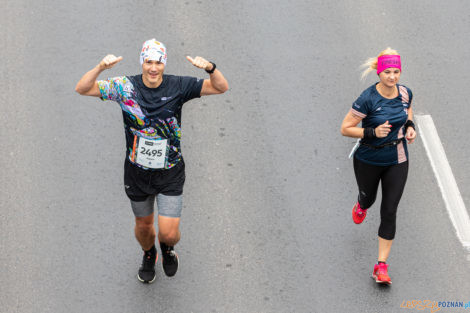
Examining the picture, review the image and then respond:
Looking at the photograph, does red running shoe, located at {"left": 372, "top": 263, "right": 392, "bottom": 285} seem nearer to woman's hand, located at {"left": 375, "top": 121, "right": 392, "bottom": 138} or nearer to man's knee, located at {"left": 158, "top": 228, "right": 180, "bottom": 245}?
woman's hand, located at {"left": 375, "top": 121, "right": 392, "bottom": 138}

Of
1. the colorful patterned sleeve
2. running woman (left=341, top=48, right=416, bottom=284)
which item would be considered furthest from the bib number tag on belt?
running woman (left=341, top=48, right=416, bottom=284)

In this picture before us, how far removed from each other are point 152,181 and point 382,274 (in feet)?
7.62

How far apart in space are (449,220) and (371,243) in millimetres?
886

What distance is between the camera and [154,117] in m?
6.57

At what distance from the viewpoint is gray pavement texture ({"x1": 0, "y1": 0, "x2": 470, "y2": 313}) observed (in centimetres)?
757

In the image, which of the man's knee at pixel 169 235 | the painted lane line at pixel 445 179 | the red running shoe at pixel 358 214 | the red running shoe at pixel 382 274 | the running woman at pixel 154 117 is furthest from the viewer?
the painted lane line at pixel 445 179

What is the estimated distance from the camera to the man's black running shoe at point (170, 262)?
23.9 feet

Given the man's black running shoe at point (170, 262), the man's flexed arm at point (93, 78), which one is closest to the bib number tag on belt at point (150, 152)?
the man's flexed arm at point (93, 78)

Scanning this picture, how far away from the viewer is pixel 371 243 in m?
8.05

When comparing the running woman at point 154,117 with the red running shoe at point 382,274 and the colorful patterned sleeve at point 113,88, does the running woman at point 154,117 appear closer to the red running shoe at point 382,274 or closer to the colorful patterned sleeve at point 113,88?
the colorful patterned sleeve at point 113,88

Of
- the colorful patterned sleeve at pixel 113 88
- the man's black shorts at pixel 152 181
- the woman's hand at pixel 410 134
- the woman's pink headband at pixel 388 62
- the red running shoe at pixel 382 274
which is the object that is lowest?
the red running shoe at pixel 382 274

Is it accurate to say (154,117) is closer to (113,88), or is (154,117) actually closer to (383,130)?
(113,88)

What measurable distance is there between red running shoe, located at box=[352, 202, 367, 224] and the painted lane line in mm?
956

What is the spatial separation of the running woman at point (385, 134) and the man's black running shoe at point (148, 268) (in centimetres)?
206
